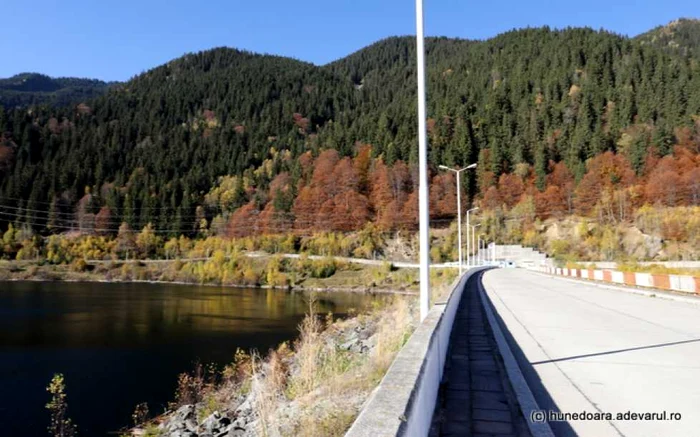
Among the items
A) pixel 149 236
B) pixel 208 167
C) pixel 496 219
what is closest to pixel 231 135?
pixel 208 167

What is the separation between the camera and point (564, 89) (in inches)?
5979

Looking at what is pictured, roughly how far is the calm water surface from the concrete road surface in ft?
49.1

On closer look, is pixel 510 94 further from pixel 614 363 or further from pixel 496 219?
pixel 614 363

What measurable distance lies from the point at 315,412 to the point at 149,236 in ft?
458

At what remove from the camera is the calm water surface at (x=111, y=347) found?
18.9m

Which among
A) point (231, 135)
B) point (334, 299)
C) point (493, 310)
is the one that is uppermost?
point (231, 135)

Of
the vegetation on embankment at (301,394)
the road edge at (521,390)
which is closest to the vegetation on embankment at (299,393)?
the vegetation on embankment at (301,394)

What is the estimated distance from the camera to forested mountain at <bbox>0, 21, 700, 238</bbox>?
124 m

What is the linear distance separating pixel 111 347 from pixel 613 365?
97.7ft

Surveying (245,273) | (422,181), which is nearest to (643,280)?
(422,181)

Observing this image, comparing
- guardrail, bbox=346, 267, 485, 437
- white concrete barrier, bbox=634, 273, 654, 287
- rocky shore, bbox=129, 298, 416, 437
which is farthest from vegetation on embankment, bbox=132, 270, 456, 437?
white concrete barrier, bbox=634, 273, 654, 287

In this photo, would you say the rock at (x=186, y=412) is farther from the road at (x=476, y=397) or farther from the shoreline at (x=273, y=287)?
the shoreline at (x=273, y=287)

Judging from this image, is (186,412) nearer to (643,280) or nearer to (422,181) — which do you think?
(422,181)

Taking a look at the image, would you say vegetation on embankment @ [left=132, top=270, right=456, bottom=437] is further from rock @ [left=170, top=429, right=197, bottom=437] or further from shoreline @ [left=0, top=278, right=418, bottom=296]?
shoreline @ [left=0, top=278, right=418, bottom=296]
